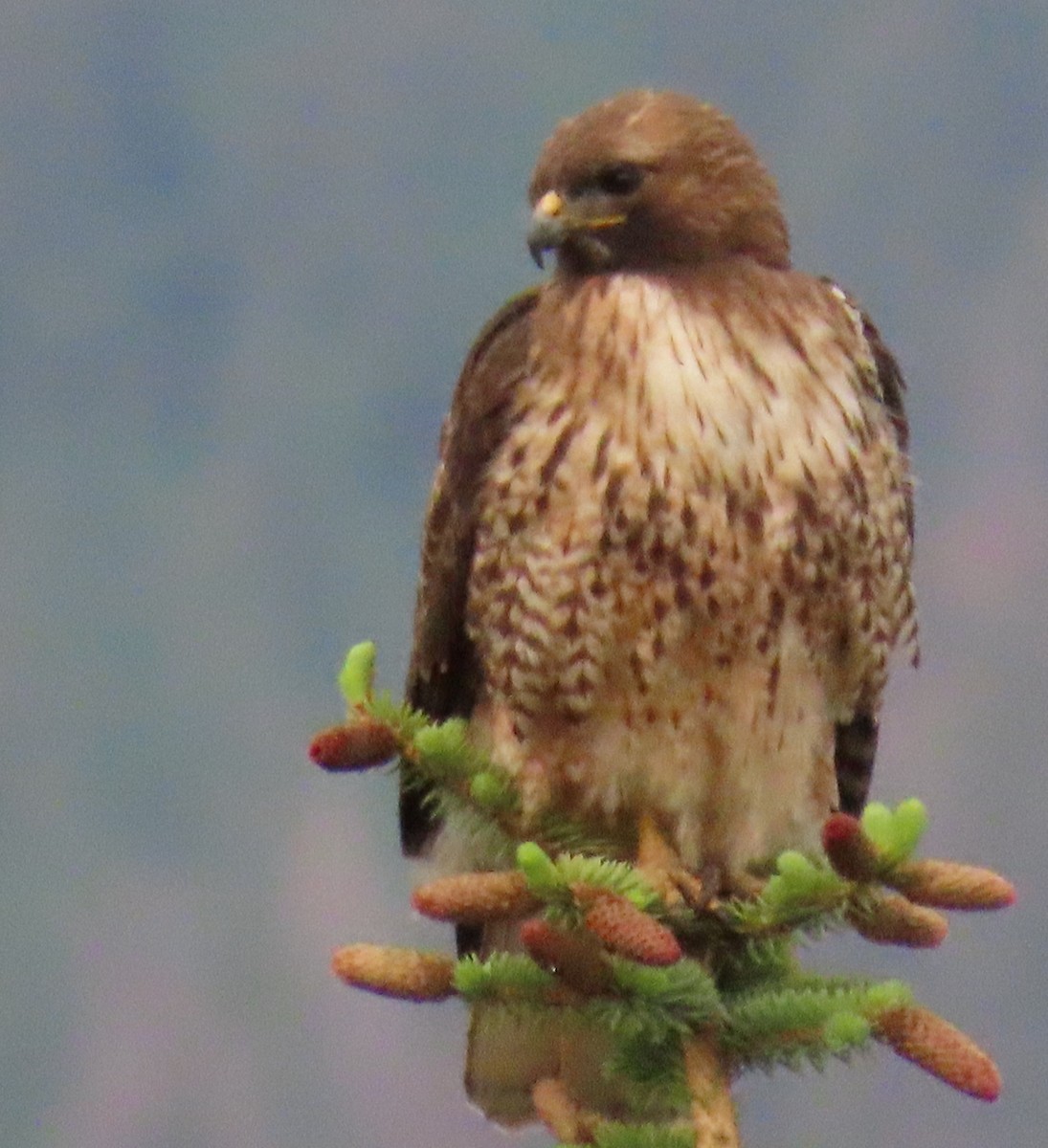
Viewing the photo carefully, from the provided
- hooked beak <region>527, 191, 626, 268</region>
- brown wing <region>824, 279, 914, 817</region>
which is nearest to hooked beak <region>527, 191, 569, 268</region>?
hooked beak <region>527, 191, 626, 268</region>

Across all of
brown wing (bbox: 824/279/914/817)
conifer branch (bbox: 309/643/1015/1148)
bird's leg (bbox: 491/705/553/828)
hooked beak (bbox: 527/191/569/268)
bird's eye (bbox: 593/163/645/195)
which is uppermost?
bird's eye (bbox: 593/163/645/195)

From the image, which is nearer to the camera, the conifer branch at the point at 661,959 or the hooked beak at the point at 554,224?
the conifer branch at the point at 661,959

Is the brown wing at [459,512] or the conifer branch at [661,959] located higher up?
the brown wing at [459,512]

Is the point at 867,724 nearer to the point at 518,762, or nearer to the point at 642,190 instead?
the point at 518,762

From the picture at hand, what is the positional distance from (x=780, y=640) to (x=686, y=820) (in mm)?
248

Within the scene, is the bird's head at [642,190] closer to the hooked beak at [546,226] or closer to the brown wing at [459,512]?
the hooked beak at [546,226]

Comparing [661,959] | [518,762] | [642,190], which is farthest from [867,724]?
[661,959]

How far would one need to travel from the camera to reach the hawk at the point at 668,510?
1.86m

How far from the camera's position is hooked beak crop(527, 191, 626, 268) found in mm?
1941

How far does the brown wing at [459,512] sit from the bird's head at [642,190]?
4.2 inches

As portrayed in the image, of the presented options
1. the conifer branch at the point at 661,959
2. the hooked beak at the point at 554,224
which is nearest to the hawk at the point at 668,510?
the hooked beak at the point at 554,224

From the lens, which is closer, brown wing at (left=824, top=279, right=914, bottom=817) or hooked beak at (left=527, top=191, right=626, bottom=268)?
hooked beak at (left=527, top=191, right=626, bottom=268)

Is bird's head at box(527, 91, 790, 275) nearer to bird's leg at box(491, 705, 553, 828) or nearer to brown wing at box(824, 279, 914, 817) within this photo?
brown wing at box(824, 279, 914, 817)

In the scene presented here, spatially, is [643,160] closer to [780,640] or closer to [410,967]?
[780,640]
